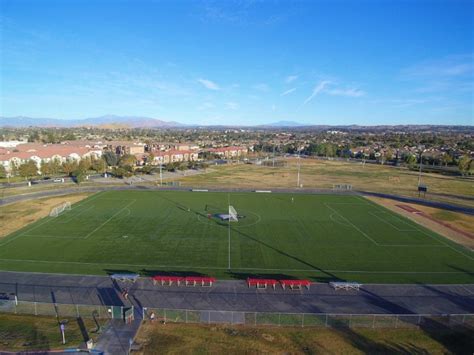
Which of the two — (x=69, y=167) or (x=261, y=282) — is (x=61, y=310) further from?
(x=69, y=167)

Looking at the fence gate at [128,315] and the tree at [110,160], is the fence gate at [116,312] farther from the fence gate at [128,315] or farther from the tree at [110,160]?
the tree at [110,160]

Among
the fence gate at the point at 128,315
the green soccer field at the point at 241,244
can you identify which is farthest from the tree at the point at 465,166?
the fence gate at the point at 128,315

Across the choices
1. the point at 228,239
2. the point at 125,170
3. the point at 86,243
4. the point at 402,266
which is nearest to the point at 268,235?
the point at 228,239

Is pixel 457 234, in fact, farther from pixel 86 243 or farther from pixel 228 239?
pixel 86 243

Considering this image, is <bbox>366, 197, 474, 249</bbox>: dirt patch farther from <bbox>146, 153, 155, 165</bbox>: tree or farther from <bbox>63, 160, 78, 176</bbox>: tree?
<bbox>146, 153, 155, 165</bbox>: tree

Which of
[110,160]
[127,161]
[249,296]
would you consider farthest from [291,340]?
[110,160]

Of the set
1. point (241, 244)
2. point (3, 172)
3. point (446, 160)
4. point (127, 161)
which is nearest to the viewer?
point (241, 244)

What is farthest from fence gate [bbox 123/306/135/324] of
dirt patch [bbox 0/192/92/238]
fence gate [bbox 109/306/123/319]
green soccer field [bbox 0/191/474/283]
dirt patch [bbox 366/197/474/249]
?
dirt patch [bbox 366/197/474/249]
